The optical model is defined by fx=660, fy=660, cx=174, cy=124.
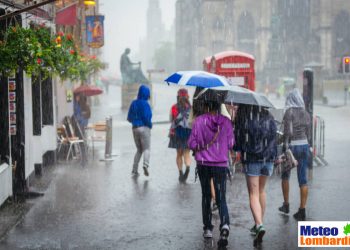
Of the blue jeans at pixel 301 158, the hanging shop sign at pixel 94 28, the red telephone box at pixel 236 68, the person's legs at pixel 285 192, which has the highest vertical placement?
the hanging shop sign at pixel 94 28

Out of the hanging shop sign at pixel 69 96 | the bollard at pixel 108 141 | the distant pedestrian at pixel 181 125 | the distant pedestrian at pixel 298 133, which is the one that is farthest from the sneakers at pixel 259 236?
the hanging shop sign at pixel 69 96

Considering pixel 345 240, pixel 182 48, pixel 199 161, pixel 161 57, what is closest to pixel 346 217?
pixel 345 240

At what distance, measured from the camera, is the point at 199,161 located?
25.9 ft

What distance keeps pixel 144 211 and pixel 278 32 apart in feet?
227

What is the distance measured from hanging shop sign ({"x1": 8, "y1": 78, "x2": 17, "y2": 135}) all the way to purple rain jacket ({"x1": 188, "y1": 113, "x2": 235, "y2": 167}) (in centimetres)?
423

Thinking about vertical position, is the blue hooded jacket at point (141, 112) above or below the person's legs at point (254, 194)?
above

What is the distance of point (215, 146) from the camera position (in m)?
7.82

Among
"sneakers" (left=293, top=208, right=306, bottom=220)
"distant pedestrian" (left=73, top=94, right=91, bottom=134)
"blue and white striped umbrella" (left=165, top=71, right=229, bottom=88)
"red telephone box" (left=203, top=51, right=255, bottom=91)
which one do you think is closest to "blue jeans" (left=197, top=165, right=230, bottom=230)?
"blue and white striped umbrella" (left=165, top=71, right=229, bottom=88)

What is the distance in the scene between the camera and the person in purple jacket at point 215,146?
781 cm

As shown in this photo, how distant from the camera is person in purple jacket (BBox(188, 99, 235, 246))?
7.81 meters

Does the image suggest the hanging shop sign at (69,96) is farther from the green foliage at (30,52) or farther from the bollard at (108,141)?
the green foliage at (30,52)

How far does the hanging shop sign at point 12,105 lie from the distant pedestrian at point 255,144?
173 inches

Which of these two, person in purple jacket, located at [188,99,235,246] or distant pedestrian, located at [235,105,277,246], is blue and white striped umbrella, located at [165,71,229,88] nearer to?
person in purple jacket, located at [188,99,235,246]

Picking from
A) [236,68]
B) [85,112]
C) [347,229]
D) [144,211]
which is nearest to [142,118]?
[236,68]
